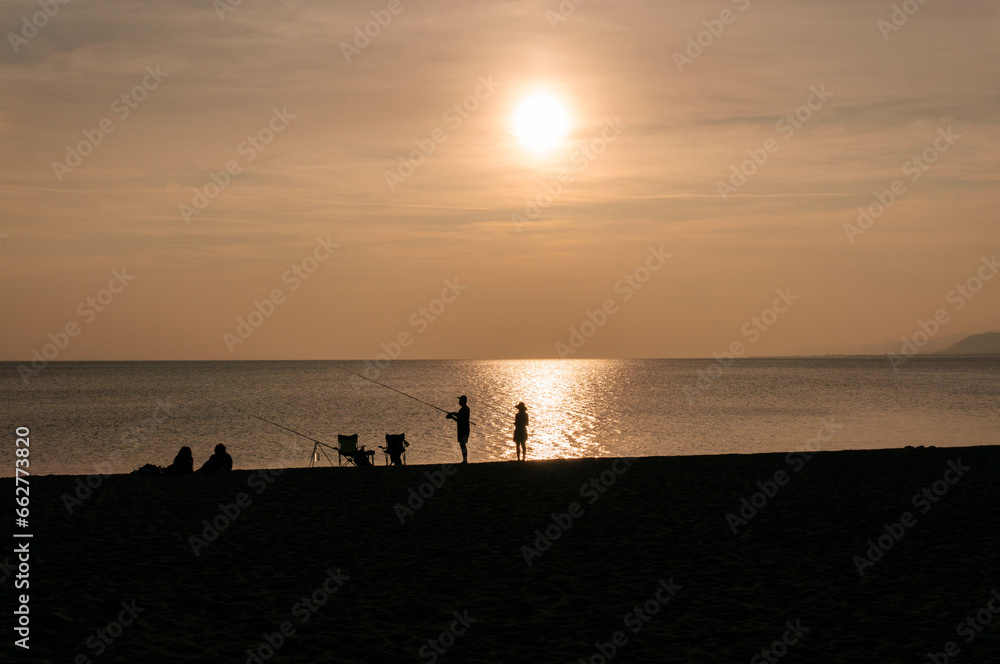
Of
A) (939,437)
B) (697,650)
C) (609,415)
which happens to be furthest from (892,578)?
(609,415)

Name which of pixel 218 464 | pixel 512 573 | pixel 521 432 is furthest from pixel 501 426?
pixel 512 573

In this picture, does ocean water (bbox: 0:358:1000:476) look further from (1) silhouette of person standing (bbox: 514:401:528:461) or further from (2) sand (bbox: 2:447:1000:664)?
(2) sand (bbox: 2:447:1000:664)

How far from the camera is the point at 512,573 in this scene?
1012 centimetres

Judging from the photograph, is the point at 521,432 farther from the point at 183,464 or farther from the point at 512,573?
the point at 512,573

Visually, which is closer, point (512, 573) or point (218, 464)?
point (512, 573)

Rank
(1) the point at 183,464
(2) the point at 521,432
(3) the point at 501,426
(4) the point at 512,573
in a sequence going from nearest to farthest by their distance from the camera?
1. (4) the point at 512,573
2. (1) the point at 183,464
3. (2) the point at 521,432
4. (3) the point at 501,426

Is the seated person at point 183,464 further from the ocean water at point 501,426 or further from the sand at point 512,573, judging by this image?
the ocean water at point 501,426

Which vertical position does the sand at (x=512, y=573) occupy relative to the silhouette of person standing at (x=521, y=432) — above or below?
below

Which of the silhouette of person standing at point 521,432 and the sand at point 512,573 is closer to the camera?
the sand at point 512,573

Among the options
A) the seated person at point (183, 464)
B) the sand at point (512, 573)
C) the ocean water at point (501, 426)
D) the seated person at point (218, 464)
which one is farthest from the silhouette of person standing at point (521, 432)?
the ocean water at point (501, 426)

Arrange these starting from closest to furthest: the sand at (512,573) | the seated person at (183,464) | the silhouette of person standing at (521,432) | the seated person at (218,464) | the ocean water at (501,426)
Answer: the sand at (512,573) → the seated person at (183,464) → the seated person at (218,464) → the silhouette of person standing at (521,432) → the ocean water at (501,426)

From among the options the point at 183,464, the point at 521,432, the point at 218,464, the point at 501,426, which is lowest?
the point at 183,464

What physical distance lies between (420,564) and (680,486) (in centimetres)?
779

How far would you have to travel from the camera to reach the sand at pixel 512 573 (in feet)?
24.6
